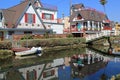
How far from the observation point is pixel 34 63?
30.9 metres

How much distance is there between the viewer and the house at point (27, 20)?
160 ft

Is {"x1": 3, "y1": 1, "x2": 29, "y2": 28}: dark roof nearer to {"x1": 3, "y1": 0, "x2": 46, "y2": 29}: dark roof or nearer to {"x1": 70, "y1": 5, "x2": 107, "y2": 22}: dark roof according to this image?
{"x1": 3, "y1": 0, "x2": 46, "y2": 29}: dark roof

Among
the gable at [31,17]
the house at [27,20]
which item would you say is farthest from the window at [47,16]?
the gable at [31,17]

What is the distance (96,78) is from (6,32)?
30.9 meters

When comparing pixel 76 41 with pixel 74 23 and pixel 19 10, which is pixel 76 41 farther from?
pixel 74 23

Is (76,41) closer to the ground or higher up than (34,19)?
closer to the ground

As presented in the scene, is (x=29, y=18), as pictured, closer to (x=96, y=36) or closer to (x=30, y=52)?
(x=96, y=36)

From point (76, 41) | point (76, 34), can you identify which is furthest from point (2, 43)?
point (76, 34)

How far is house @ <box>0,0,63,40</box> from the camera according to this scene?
48.9 m

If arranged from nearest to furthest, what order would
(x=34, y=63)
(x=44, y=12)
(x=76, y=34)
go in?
(x=34, y=63) → (x=44, y=12) → (x=76, y=34)

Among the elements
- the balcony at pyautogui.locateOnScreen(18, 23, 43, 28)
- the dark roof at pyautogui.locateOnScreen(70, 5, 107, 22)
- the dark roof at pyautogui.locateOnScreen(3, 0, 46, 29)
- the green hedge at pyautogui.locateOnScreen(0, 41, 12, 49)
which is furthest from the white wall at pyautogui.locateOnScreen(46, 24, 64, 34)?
the green hedge at pyautogui.locateOnScreen(0, 41, 12, 49)

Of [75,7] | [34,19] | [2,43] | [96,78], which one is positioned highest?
[75,7]

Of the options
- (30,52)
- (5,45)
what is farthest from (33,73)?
(5,45)

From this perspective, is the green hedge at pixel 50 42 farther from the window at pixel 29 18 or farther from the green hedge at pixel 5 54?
the window at pixel 29 18
